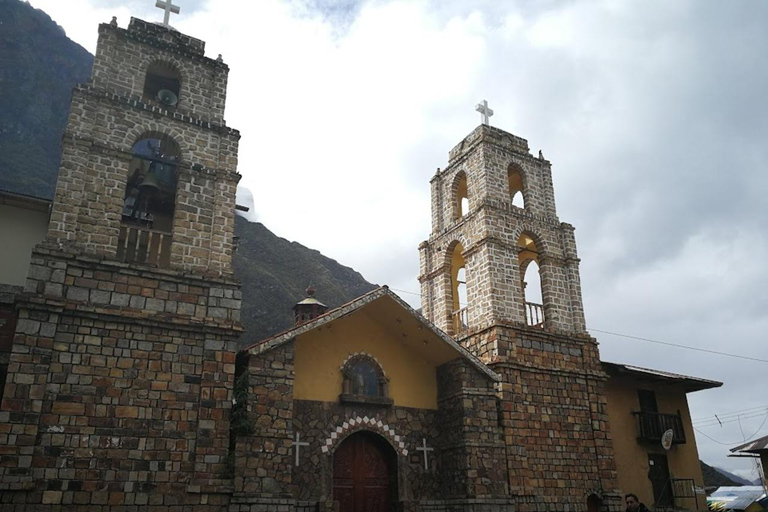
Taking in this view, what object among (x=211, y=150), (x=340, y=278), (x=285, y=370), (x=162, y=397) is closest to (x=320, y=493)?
(x=285, y=370)

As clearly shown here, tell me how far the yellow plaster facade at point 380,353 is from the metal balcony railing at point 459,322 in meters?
2.03

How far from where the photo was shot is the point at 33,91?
198 feet

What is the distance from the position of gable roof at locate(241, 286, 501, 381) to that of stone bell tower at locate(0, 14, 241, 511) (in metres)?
0.75

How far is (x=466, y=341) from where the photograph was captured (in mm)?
17000

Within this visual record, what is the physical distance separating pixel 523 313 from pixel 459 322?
199 cm

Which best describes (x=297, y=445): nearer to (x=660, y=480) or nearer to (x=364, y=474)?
(x=364, y=474)

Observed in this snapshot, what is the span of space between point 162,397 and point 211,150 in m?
5.38

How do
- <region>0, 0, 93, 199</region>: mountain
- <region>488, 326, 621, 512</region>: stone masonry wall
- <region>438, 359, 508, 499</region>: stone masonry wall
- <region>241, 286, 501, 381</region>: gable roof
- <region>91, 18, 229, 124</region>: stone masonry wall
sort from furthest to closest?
<region>0, 0, 93, 199</region>: mountain, <region>488, 326, 621, 512</region>: stone masonry wall, <region>438, 359, 508, 499</region>: stone masonry wall, <region>91, 18, 229, 124</region>: stone masonry wall, <region>241, 286, 501, 381</region>: gable roof

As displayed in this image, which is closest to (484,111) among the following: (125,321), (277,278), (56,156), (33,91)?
(125,321)

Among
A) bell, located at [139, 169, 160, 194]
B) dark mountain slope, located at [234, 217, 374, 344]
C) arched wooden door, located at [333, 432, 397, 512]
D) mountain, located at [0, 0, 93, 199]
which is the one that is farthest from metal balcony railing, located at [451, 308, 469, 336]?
mountain, located at [0, 0, 93, 199]

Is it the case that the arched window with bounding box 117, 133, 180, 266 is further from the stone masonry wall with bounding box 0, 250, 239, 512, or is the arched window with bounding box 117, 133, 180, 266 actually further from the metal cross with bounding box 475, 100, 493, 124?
the metal cross with bounding box 475, 100, 493, 124

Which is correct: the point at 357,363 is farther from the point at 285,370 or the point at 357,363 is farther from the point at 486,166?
the point at 486,166

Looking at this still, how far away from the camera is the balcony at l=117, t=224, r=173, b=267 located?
40.7ft

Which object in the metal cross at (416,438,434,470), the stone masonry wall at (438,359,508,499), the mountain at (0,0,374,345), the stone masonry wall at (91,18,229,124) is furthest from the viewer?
the mountain at (0,0,374,345)
